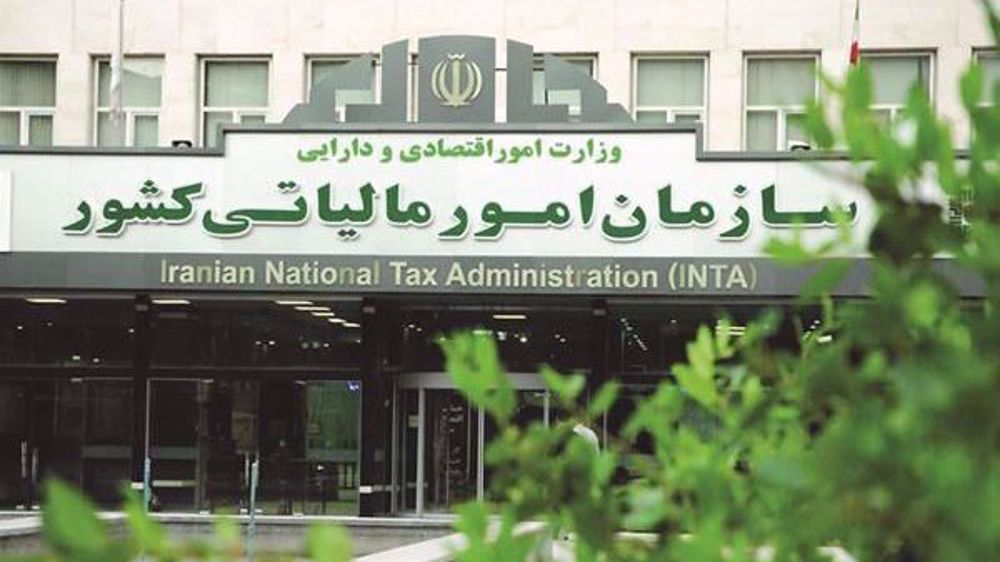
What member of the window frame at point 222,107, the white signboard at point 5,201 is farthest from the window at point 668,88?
the white signboard at point 5,201

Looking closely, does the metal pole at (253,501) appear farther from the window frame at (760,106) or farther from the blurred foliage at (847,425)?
the window frame at (760,106)

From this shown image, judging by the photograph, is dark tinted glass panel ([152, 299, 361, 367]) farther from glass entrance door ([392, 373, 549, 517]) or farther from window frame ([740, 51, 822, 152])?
window frame ([740, 51, 822, 152])

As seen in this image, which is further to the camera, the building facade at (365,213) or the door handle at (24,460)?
the door handle at (24,460)

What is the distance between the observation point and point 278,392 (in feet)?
82.8

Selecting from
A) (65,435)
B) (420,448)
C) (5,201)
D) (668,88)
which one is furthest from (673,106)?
(65,435)

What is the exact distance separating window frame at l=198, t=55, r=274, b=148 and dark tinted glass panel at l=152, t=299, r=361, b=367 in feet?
10.1

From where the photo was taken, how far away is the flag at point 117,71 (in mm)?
25547

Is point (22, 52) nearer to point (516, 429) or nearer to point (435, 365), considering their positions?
point (435, 365)

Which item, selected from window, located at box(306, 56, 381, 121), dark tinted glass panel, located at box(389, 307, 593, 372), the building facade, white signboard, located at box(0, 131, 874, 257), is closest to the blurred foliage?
the building facade

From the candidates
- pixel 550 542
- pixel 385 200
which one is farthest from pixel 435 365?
pixel 550 542

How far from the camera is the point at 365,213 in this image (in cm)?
2275

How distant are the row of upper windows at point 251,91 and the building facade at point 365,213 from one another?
5 cm

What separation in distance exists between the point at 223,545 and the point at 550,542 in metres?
0.79

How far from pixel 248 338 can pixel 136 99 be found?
14.8 ft
